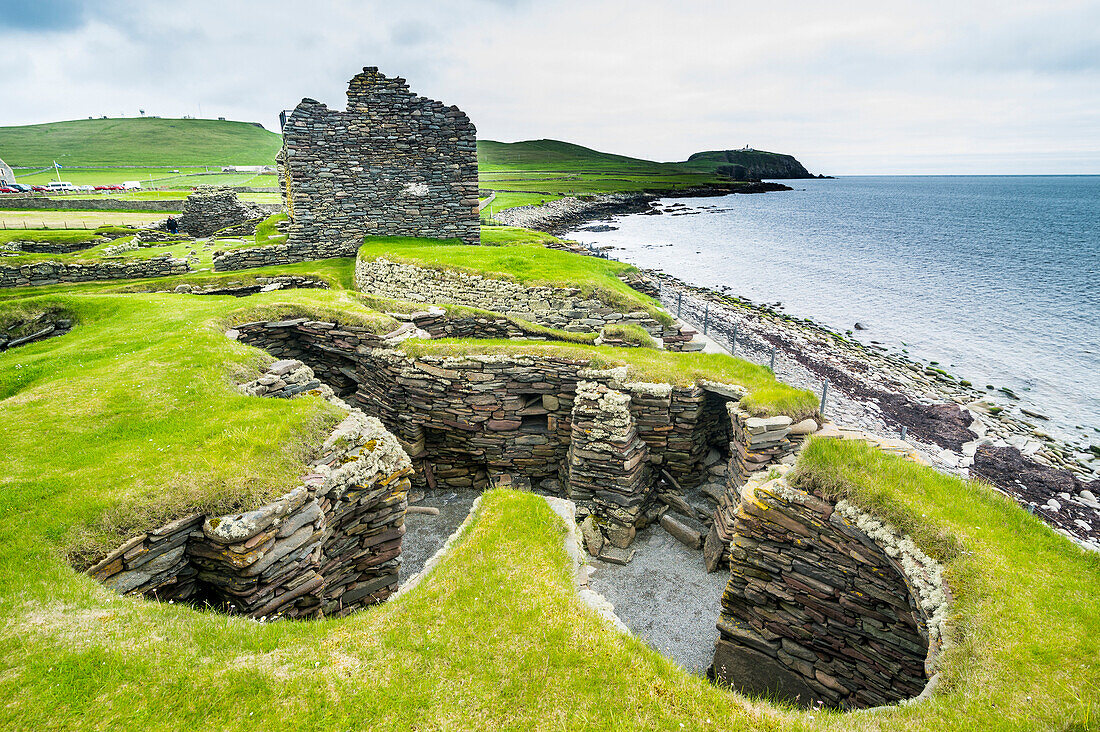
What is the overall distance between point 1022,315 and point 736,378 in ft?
151

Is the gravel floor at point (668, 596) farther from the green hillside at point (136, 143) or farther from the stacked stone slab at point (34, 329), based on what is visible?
the green hillside at point (136, 143)

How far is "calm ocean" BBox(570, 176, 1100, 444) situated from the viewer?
31.7 m

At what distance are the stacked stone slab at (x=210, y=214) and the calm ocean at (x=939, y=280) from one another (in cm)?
4082

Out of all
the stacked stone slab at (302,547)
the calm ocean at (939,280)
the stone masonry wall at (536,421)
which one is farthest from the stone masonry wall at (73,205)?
the stacked stone slab at (302,547)

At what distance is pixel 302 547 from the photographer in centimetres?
730

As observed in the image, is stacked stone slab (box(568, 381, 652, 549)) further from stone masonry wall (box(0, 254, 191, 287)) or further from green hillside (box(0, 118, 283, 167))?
green hillside (box(0, 118, 283, 167))

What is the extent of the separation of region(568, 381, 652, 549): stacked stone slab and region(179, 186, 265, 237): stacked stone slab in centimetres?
3413

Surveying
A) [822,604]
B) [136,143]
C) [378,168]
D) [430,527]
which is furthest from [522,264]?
[136,143]

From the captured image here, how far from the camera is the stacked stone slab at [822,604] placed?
7371 millimetres

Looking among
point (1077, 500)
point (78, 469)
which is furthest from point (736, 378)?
point (1077, 500)

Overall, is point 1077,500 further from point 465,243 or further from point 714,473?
point 465,243

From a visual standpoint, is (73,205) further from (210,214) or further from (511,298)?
(511,298)

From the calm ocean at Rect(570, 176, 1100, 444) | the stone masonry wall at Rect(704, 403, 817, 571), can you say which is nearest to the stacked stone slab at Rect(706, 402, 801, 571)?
the stone masonry wall at Rect(704, 403, 817, 571)

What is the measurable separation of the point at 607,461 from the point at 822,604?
547 cm
